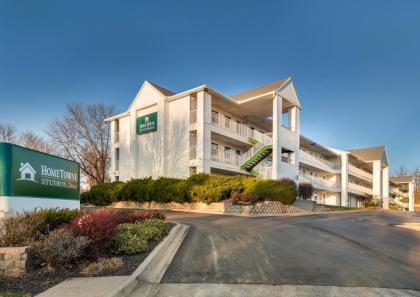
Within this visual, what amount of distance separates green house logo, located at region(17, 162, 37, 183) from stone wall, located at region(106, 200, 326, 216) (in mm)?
13466

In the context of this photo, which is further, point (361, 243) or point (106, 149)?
point (106, 149)

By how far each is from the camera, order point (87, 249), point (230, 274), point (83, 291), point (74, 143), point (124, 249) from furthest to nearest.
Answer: point (74, 143) → point (124, 249) → point (87, 249) → point (230, 274) → point (83, 291)

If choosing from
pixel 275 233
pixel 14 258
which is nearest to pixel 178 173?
pixel 275 233

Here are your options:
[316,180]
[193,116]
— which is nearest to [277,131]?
[193,116]

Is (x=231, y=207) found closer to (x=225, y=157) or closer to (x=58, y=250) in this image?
(x=225, y=157)

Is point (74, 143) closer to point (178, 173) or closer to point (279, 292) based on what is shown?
point (178, 173)

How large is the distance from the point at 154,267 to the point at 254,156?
23548 millimetres

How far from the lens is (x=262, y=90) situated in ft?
103

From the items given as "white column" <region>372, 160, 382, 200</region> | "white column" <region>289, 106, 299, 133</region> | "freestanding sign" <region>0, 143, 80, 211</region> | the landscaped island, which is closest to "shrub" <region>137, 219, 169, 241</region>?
the landscaped island

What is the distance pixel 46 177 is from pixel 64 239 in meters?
3.34

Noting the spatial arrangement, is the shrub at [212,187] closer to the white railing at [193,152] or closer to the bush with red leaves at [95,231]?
the white railing at [193,152]

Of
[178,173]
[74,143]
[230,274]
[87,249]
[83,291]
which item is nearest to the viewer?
[83,291]

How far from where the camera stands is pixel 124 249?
7.63 m

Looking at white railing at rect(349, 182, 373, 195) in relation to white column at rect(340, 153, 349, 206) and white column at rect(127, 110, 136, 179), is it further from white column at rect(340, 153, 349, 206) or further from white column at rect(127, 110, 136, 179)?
white column at rect(127, 110, 136, 179)
